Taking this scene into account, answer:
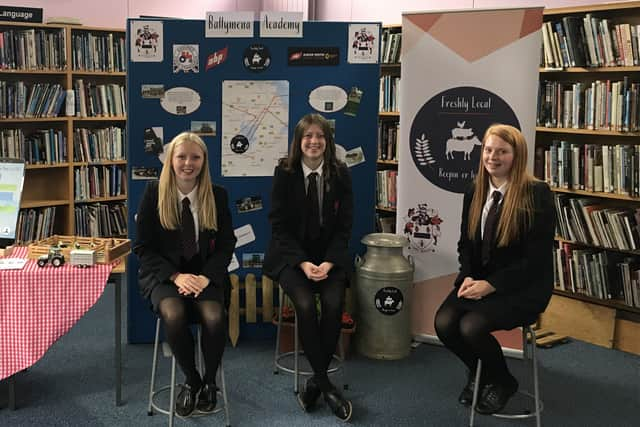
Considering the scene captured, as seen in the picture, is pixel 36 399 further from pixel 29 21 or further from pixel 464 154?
pixel 29 21

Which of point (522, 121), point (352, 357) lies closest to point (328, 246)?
point (352, 357)

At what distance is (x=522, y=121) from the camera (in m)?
3.85

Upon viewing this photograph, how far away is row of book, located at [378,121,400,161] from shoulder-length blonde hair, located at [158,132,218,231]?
2473 mm

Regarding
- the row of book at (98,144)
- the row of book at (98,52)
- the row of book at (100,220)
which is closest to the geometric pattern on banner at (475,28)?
the row of book at (98,52)

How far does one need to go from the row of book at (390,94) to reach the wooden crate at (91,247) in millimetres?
2732

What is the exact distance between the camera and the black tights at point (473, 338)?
3.07m

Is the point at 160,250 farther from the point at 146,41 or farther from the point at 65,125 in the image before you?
the point at 65,125

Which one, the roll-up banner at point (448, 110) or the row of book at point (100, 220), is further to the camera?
the row of book at point (100, 220)

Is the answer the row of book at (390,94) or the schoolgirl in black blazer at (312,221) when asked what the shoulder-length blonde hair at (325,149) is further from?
the row of book at (390,94)

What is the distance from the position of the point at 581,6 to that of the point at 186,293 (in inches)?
112

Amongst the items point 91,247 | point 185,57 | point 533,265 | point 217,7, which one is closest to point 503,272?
point 533,265

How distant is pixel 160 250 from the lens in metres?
3.29

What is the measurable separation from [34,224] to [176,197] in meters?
2.75

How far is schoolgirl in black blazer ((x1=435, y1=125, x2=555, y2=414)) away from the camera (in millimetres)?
3102
